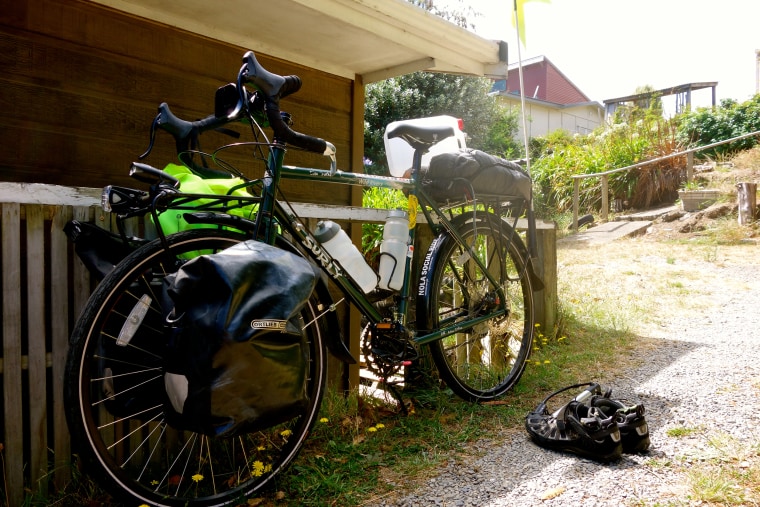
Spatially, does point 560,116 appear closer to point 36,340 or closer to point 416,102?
point 416,102

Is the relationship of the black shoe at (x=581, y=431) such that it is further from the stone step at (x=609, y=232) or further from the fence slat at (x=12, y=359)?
the stone step at (x=609, y=232)

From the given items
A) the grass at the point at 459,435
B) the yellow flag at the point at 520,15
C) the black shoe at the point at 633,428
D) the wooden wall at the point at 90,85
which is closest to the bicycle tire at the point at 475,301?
the grass at the point at 459,435

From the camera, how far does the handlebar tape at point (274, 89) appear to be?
78.6 inches

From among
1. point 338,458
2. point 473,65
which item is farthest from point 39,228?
point 473,65

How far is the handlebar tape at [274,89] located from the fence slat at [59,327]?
0.83m

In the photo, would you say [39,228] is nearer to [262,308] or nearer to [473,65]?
[262,308]

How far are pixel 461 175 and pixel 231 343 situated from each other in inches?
64.8

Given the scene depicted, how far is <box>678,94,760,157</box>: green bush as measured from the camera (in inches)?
A: 547

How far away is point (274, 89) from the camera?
205 centimetres

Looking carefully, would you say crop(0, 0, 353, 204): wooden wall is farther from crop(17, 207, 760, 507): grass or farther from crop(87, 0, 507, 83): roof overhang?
crop(17, 207, 760, 507): grass

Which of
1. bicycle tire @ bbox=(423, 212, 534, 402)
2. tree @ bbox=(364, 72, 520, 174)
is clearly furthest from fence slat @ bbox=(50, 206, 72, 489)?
tree @ bbox=(364, 72, 520, 174)

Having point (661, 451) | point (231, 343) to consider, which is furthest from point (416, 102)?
point (231, 343)

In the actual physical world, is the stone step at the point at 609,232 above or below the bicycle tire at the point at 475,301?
above

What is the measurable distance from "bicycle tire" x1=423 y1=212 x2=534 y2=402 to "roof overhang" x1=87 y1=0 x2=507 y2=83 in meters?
1.14
